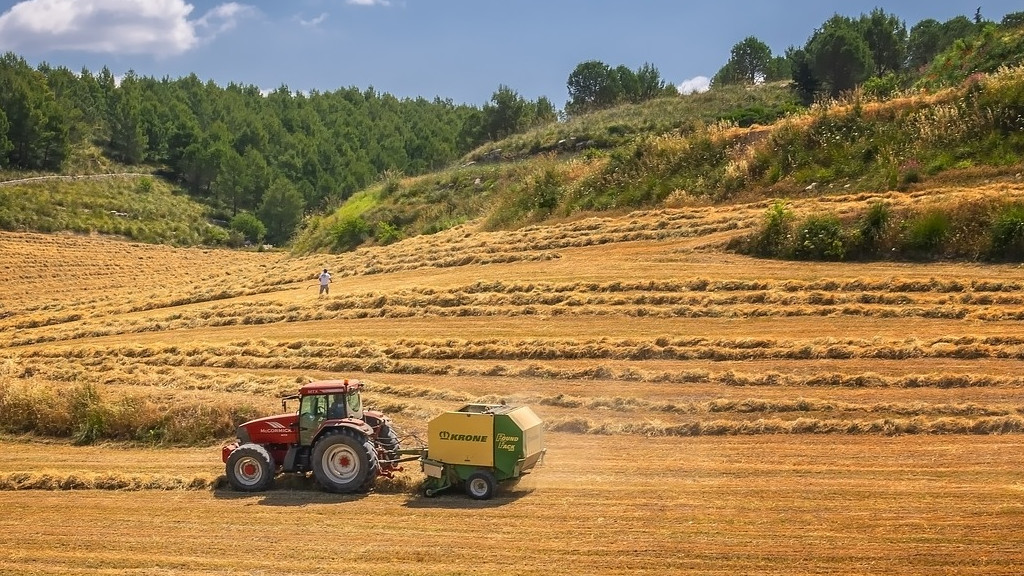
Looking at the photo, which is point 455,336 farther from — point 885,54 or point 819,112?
point 885,54

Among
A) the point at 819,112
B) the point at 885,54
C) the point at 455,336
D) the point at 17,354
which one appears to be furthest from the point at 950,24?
the point at 17,354

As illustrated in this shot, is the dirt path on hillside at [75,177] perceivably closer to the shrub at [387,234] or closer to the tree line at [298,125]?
the tree line at [298,125]

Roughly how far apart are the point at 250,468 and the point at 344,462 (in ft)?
6.29

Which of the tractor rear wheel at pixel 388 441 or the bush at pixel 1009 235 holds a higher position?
the bush at pixel 1009 235

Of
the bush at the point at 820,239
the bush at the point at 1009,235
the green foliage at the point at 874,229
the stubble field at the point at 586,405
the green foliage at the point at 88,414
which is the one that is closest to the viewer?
the stubble field at the point at 586,405

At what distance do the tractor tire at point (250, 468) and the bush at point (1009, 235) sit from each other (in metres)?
22.6

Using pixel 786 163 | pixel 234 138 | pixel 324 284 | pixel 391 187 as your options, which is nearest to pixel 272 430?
pixel 324 284

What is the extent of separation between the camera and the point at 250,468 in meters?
17.4

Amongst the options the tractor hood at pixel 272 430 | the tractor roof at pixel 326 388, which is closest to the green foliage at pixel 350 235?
the tractor hood at pixel 272 430

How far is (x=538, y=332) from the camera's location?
93.8 ft

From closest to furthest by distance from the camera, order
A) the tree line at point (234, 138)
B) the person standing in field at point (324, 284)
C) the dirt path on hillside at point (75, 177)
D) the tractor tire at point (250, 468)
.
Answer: the tractor tire at point (250, 468) → the person standing in field at point (324, 284) → the dirt path on hillside at point (75, 177) → the tree line at point (234, 138)

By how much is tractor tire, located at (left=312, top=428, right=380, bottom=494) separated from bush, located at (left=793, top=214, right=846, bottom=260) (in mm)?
19872

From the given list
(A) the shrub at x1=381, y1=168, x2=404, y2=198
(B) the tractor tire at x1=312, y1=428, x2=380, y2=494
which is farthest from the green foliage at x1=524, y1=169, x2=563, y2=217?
(B) the tractor tire at x1=312, y1=428, x2=380, y2=494

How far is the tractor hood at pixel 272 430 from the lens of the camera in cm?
1756
